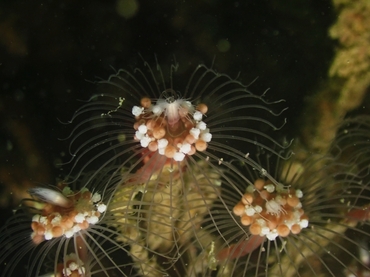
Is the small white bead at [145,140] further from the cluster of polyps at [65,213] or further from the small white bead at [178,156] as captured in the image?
the cluster of polyps at [65,213]

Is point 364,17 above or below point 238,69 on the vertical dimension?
above

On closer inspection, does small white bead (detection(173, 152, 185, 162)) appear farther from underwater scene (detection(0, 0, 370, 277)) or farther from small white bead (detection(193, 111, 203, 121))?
small white bead (detection(193, 111, 203, 121))

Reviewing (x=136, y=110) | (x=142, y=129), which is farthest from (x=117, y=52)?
(x=142, y=129)

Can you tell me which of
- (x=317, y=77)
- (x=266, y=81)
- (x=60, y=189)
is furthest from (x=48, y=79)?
(x=317, y=77)

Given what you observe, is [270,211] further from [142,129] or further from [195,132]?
[142,129]

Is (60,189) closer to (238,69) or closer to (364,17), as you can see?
(238,69)

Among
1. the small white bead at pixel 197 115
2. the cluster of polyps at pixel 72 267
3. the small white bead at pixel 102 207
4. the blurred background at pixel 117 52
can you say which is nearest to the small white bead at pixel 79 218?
the small white bead at pixel 102 207
